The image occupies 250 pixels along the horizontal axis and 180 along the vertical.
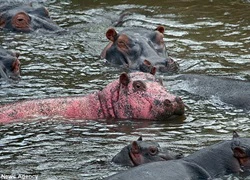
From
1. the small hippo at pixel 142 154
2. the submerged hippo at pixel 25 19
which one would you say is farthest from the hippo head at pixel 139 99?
the submerged hippo at pixel 25 19

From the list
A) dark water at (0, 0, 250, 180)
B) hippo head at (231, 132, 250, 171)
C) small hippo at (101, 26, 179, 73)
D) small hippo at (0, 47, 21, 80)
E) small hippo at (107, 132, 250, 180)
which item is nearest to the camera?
small hippo at (107, 132, 250, 180)

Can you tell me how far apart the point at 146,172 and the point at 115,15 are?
9.85m

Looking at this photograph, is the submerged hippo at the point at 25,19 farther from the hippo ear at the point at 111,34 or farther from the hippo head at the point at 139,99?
the hippo head at the point at 139,99

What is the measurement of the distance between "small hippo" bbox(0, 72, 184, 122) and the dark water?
0.53 ft

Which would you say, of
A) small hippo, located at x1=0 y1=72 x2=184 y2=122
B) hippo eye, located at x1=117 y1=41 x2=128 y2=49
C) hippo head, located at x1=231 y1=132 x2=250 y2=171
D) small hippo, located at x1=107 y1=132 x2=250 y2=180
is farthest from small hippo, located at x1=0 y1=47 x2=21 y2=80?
hippo head, located at x1=231 y1=132 x2=250 y2=171

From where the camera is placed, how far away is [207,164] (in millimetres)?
7504

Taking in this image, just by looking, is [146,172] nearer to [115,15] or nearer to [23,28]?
[23,28]

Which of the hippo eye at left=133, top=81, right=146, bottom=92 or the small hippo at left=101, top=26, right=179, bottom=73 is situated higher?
the hippo eye at left=133, top=81, right=146, bottom=92

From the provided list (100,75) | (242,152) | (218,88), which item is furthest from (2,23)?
(242,152)

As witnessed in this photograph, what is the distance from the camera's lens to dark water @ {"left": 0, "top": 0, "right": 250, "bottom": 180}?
27.4 feet

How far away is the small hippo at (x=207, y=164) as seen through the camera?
278 inches

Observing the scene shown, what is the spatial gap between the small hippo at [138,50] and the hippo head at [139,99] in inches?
80.0

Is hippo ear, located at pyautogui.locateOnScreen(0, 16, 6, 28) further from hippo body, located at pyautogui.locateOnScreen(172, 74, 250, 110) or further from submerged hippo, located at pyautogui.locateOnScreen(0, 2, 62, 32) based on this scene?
hippo body, located at pyautogui.locateOnScreen(172, 74, 250, 110)

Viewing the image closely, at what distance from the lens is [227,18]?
1588 cm
